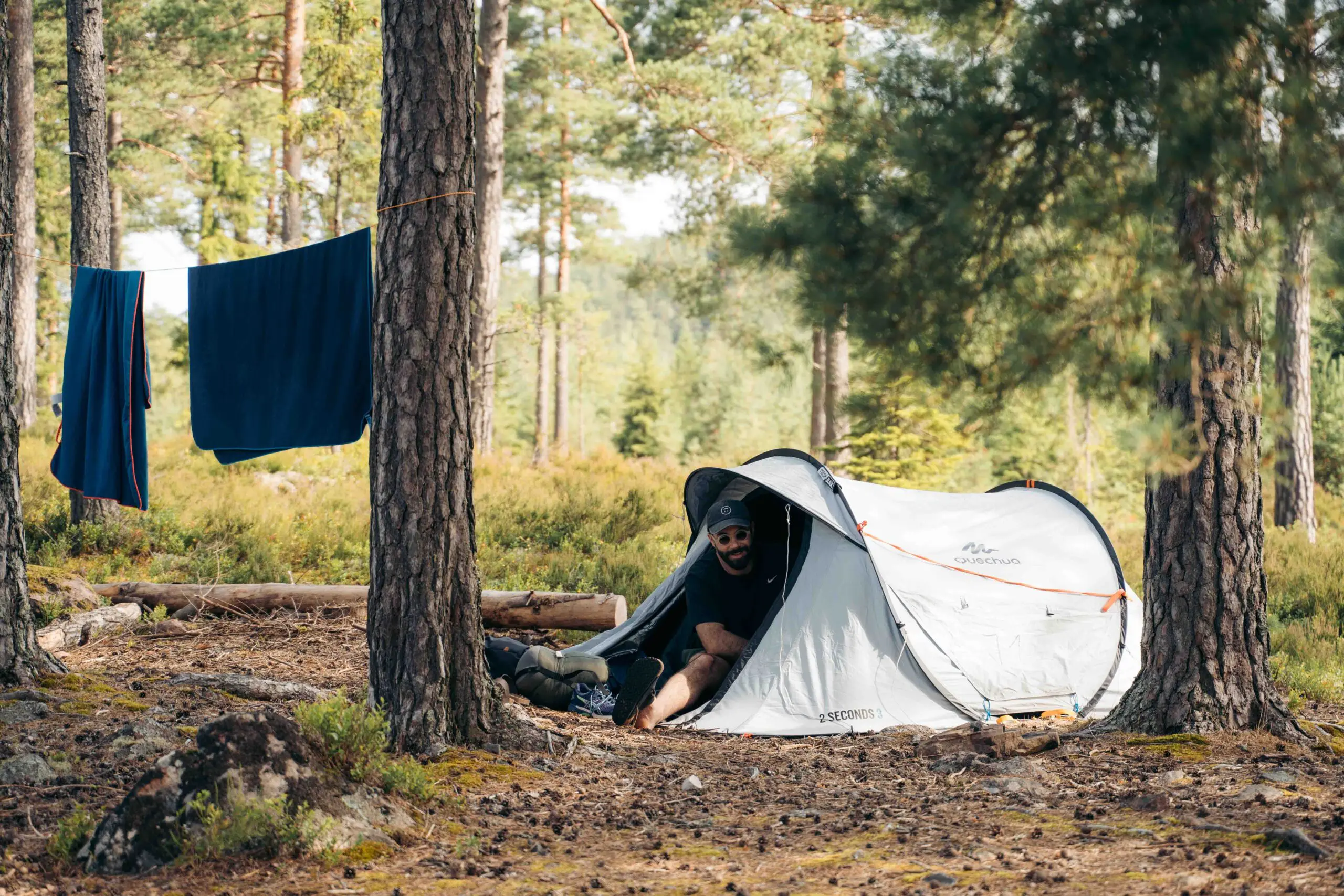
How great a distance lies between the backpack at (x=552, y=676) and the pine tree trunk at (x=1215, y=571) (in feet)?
9.33

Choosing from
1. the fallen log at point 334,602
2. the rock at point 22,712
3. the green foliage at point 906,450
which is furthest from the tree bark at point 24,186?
the green foliage at point 906,450

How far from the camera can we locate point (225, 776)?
313cm

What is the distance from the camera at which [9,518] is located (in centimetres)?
459

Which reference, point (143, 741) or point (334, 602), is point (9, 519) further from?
point (334, 602)

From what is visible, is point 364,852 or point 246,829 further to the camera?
point 364,852

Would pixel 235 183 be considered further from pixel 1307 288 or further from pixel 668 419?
pixel 668 419

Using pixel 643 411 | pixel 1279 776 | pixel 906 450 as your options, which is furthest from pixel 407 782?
pixel 643 411

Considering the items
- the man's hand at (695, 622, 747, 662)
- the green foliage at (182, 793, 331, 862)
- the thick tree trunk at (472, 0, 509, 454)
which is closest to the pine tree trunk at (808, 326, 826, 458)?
the thick tree trunk at (472, 0, 509, 454)

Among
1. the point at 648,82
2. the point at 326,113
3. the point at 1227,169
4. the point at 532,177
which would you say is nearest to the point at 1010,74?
the point at 1227,169

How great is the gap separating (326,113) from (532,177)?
10419mm

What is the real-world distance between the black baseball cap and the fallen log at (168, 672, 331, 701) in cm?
226

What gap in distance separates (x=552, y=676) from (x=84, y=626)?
2980 millimetres

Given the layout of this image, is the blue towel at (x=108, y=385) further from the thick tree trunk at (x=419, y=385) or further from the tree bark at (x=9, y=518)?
the thick tree trunk at (x=419, y=385)

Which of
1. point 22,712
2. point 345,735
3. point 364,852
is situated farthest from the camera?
point 22,712
